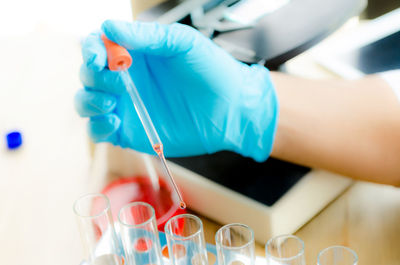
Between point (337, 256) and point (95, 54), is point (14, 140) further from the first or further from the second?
point (337, 256)

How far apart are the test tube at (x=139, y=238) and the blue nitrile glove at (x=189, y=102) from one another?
0.57ft

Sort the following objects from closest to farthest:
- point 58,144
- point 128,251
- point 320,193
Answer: point 128,251
point 320,193
point 58,144

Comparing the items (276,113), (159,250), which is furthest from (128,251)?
(276,113)

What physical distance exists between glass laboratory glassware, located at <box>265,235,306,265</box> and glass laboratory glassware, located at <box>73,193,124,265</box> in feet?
0.60

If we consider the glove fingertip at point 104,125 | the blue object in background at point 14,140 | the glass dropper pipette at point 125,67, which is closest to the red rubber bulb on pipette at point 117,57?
the glass dropper pipette at point 125,67

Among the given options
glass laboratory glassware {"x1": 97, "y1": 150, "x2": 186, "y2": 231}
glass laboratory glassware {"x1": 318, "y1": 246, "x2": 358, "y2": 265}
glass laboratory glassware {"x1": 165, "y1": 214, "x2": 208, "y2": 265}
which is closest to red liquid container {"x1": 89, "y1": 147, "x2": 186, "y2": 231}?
glass laboratory glassware {"x1": 97, "y1": 150, "x2": 186, "y2": 231}

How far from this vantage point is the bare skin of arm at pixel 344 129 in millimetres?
688

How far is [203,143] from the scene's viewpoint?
689mm

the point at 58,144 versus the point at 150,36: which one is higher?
the point at 150,36

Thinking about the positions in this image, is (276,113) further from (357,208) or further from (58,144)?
(58,144)

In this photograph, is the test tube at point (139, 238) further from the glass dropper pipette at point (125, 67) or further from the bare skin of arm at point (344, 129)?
the bare skin of arm at point (344, 129)

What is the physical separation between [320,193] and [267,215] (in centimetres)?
10

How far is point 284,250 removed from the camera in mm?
532

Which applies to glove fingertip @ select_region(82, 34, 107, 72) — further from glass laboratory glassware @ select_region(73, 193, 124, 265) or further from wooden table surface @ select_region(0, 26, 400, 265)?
wooden table surface @ select_region(0, 26, 400, 265)
